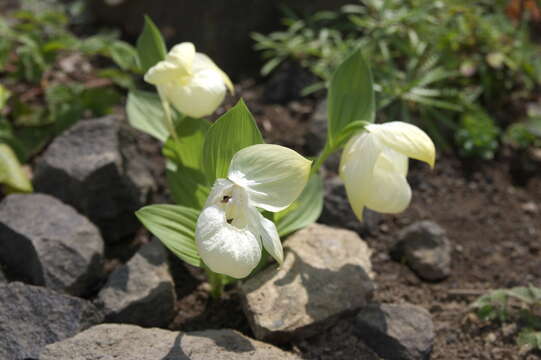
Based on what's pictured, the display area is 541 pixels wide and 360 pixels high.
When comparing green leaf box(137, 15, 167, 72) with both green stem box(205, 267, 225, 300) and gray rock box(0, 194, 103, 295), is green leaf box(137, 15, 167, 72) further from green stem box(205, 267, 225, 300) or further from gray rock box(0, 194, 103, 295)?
green stem box(205, 267, 225, 300)

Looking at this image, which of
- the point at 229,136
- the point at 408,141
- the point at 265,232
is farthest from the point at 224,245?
the point at 408,141

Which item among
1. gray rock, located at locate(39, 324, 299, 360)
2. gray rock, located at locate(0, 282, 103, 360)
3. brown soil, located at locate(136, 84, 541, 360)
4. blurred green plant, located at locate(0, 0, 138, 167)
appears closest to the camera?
gray rock, located at locate(39, 324, 299, 360)

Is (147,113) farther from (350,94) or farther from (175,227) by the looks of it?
(350,94)

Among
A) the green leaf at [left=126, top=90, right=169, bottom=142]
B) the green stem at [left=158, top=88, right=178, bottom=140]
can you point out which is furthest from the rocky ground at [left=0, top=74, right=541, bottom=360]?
the green stem at [left=158, top=88, right=178, bottom=140]

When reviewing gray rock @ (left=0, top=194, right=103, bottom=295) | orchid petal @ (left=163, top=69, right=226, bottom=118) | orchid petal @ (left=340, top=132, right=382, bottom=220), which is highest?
orchid petal @ (left=163, top=69, right=226, bottom=118)

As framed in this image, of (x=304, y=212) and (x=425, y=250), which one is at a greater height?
(x=304, y=212)
